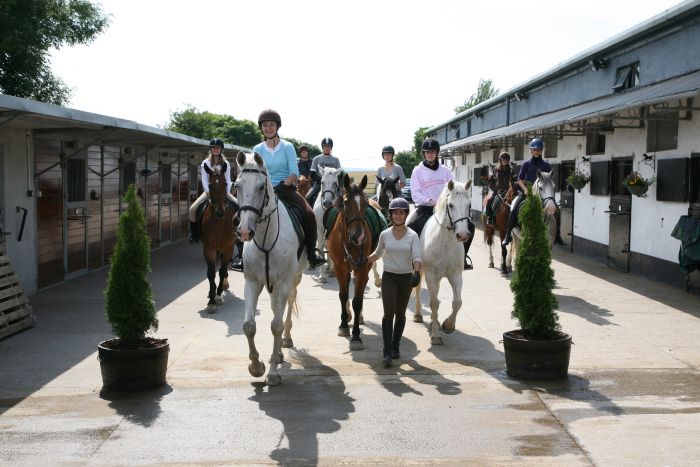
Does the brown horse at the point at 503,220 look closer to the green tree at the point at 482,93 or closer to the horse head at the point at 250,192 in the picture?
the horse head at the point at 250,192

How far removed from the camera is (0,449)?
16.8ft

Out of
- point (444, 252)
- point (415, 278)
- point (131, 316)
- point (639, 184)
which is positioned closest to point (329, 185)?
point (444, 252)

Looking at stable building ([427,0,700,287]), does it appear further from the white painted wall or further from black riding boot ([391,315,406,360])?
the white painted wall

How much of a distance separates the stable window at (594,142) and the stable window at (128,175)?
10860mm

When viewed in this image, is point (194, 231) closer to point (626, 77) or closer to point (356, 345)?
point (356, 345)

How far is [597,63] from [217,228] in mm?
12137

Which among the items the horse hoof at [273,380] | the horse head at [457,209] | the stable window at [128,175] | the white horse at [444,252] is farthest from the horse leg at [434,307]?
the stable window at [128,175]

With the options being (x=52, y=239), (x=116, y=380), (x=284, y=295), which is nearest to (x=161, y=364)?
(x=116, y=380)

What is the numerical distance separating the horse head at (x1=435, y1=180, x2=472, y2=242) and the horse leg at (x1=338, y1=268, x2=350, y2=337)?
1.38m

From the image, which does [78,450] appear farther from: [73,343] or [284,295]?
[73,343]

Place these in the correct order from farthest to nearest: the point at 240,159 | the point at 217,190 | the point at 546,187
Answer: the point at 546,187 < the point at 217,190 < the point at 240,159

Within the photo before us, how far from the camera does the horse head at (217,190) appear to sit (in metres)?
10.9

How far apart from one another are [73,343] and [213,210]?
3.42 metres

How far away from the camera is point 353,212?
26.1 feet
